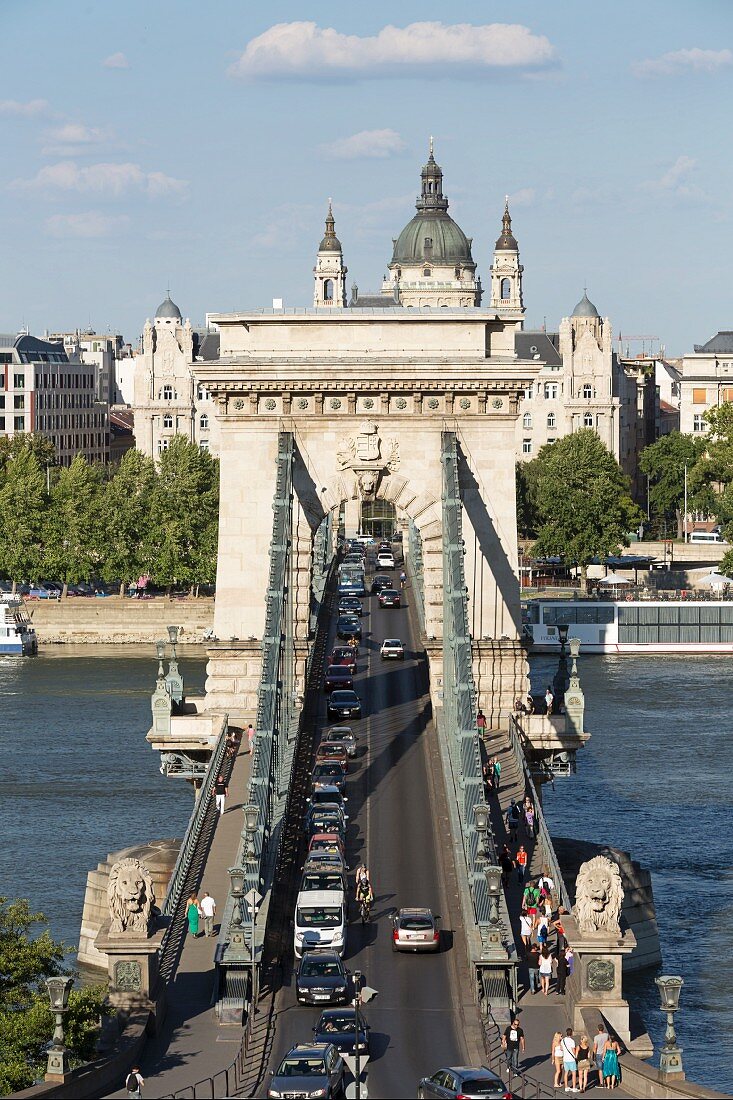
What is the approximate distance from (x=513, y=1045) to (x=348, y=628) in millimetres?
63626

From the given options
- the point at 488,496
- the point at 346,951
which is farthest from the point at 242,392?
the point at 346,951

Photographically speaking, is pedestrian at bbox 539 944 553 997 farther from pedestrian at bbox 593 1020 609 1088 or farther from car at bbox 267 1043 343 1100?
car at bbox 267 1043 343 1100

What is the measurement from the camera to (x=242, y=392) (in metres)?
74.1

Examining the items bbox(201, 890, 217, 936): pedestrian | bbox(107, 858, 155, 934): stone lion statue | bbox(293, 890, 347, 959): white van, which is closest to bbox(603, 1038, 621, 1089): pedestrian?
bbox(293, 890, 347, 959): white van

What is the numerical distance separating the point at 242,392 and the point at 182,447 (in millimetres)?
109071

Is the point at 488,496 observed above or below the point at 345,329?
below

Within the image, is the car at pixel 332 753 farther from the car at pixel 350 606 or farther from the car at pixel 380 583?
the car at pixel 380 583

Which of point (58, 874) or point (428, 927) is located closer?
point (428, 927)

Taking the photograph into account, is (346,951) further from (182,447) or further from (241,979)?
(182,447)

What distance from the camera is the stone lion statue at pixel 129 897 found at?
→ 49.0 m

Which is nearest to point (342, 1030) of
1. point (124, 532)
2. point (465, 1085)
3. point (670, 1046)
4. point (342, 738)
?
point (465, 1085)

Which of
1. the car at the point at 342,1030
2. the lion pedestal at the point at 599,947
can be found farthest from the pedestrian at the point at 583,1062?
the car at the point at 342,1030

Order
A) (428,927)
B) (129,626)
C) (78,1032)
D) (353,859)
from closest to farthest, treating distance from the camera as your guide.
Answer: (78,1032), (428,927), (353,859), (129,626)

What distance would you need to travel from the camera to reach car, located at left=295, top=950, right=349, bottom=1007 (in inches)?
1943
